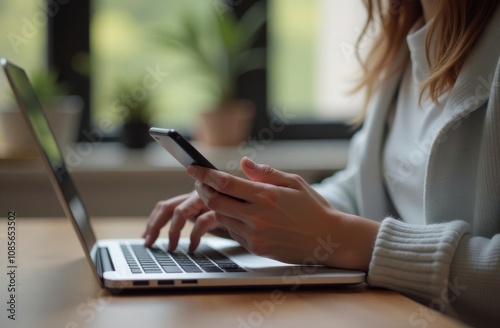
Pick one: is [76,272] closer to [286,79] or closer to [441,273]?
[441,273]

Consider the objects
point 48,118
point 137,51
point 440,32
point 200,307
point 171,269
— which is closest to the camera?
point 200,307

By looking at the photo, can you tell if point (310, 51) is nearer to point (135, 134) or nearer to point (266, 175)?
point (135, 134)

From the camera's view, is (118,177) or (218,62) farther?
(218,62)

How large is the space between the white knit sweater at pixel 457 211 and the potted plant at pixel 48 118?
1.11 metres

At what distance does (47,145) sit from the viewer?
907 mm

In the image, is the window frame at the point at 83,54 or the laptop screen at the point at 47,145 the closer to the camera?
the laptop screen at the point at 47,145

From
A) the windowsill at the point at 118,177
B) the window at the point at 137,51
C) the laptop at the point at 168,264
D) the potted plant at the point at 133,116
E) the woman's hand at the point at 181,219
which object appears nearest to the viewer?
the laptop at the point at 168,264

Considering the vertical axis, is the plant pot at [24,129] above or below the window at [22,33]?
below

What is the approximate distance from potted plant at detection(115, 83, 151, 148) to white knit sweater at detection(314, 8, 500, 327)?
3.56 ft

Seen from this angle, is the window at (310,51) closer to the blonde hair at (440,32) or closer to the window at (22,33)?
the window at (22,33)

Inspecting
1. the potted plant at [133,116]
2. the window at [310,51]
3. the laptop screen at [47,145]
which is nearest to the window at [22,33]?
the potted plant at [133,116]

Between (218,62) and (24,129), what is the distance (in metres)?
0.63

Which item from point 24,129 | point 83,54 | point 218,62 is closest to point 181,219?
point 24,129

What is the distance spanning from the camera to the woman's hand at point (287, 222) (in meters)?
0.79
